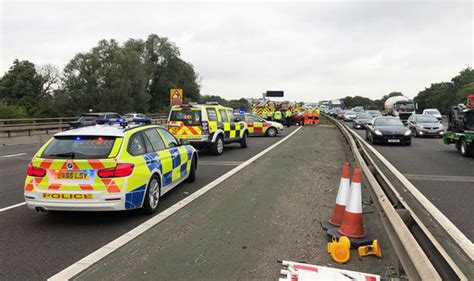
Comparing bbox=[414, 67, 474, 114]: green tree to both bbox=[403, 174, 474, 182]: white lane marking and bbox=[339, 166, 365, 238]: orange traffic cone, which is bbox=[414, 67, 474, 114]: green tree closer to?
bbox=[403, 174, 474, 182]: white lane marking

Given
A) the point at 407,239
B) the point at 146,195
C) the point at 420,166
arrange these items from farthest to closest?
the point at 420,166 → the point at 146,195 → the point at 407,239

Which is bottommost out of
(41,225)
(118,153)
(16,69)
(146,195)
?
(41,225)

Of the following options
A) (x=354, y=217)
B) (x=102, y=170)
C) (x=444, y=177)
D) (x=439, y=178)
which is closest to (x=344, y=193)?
(x=354, y=217)

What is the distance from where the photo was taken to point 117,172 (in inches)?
216

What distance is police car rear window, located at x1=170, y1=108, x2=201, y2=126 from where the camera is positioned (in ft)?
44.6

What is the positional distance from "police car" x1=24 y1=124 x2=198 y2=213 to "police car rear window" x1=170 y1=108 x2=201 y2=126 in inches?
286

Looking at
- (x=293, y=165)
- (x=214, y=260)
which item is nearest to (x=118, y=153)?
(x=214, y=260)

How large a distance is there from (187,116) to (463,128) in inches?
387

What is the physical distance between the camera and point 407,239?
3.34 m

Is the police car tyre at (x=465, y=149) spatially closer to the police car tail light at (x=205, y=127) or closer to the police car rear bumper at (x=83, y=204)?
the police car tail light at (x=205, y=127)

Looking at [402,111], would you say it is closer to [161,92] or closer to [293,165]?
[293,165]

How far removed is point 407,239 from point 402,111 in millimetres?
45490

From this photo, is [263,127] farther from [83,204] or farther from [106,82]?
[106,82]

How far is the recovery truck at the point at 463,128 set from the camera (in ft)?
42.2
